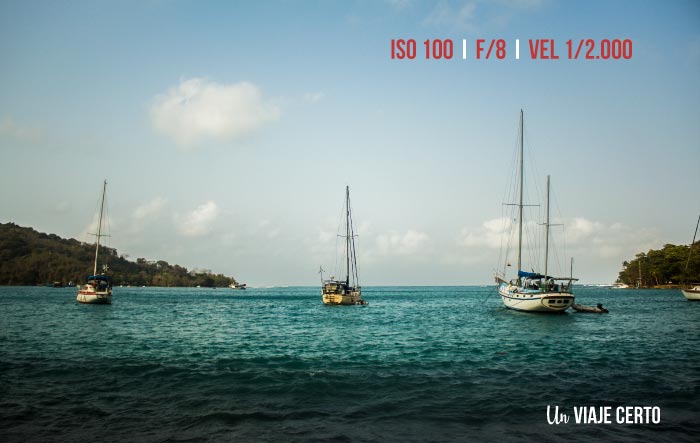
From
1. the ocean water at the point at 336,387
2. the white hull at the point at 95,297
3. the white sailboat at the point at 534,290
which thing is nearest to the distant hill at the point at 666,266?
the white sailboat at the point at 534,290

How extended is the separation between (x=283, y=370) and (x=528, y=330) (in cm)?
2414

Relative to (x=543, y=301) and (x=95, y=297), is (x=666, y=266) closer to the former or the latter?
(x=543, y=301)

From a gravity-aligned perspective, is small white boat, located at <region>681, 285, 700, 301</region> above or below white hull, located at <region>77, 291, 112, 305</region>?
above

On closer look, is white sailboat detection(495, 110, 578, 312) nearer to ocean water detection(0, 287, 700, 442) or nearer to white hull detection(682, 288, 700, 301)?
ocean water detection(0, 287, 700, 442)

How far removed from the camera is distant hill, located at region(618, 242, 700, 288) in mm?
133150

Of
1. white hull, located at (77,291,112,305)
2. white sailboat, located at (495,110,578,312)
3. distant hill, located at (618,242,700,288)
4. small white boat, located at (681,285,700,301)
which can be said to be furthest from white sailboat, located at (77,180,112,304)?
distant hill, located at (618,242,700,288)

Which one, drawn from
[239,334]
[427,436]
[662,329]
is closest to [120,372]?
[427,436]

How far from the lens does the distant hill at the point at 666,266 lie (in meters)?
133

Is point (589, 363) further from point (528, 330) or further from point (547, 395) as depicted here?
point (528, 330)

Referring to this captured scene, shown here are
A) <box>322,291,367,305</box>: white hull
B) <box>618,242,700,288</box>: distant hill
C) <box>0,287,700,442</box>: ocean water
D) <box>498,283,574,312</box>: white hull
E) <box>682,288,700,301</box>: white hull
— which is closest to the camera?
<box>0,287,700,442</box>: ocean water

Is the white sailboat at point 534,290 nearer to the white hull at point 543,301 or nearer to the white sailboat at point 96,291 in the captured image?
the white hull at point 543,301

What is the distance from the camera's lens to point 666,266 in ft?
521

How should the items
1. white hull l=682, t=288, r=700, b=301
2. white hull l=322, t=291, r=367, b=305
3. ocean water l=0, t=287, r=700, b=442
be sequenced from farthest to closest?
white hull l=682, t=288, r=700, b=301
white hull l=322, t=291, r=367, b=305
ocean water l=0, t=287, r=700, b=442

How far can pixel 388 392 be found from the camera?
15633 millimetres
